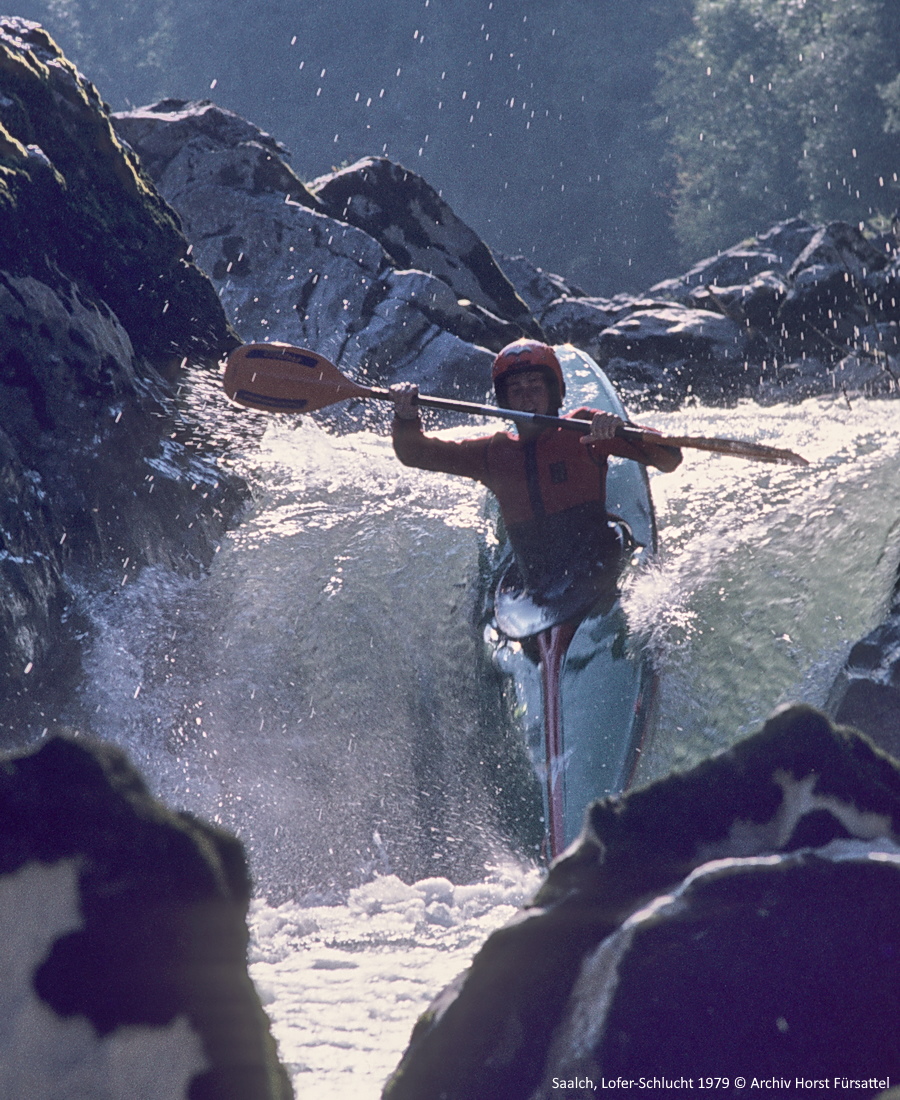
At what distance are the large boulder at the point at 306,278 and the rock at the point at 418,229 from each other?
53cm

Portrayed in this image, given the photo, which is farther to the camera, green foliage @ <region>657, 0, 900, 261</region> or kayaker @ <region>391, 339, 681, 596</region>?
green foliage @ <region>657, 0, 900, 261</region>

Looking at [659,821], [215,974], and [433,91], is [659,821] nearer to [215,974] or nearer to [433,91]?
[215,974]

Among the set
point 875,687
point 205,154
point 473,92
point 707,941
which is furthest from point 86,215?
point 473,92

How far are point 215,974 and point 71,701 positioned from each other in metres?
2.99

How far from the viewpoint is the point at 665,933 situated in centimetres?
140

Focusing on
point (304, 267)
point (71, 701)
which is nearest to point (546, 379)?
point (71, 701)

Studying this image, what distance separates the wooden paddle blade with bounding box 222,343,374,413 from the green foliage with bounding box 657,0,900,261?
68.5ft

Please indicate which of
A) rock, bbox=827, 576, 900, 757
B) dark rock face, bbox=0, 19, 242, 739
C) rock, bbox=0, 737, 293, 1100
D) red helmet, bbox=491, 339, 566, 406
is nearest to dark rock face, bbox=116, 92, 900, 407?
dark rock face, bbox=0, 19, 242, 739

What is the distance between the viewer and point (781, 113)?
2567 cm

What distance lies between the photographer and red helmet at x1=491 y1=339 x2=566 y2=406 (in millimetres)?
4375

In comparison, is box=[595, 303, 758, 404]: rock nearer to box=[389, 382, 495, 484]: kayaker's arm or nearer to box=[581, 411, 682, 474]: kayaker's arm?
box=[389, 382, 495, 484]: kayaker's arm

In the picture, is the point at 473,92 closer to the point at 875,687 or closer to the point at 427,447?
the point at 427,447

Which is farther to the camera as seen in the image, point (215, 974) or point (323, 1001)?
point (323, 1001)

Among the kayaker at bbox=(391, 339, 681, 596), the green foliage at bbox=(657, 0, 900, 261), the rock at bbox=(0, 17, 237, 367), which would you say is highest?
the green foliage at bbox=(657, 0, 900, 261)
